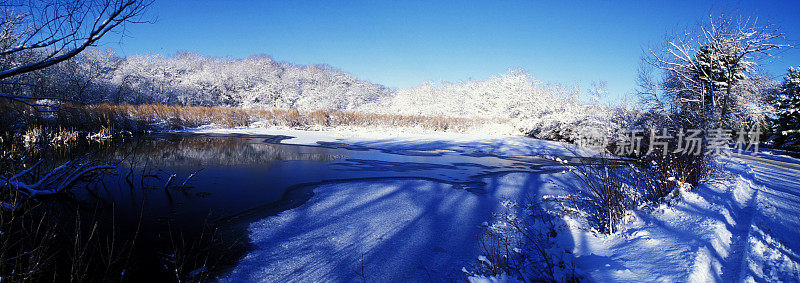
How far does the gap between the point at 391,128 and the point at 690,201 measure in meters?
20.4

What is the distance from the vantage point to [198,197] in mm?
4789

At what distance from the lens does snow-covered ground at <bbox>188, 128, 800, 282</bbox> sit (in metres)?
2.41

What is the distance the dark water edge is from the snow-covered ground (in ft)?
1.47

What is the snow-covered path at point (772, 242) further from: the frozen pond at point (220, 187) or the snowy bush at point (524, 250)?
the frozen pond at point (220, 187)

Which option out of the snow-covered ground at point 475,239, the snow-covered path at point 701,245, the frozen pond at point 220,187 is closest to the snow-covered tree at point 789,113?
the frozen pond at point 220,187

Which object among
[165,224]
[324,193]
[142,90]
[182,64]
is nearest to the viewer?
[165,224]

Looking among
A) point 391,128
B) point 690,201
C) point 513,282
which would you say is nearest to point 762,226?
point 690,201

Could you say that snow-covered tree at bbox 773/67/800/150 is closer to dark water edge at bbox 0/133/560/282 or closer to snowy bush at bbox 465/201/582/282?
dark water edge at bbox 0/133/560/282

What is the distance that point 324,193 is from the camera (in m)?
5.30

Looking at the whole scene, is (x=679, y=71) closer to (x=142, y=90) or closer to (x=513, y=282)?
(x=513, y=282)

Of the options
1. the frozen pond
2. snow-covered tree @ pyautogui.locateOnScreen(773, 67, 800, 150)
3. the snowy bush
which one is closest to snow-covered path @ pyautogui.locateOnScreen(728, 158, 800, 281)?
the snowy bush

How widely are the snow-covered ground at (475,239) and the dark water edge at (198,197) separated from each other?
0.45 metres

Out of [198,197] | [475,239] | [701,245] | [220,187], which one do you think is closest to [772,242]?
[701,245]

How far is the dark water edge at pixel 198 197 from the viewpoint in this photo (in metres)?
2.87
